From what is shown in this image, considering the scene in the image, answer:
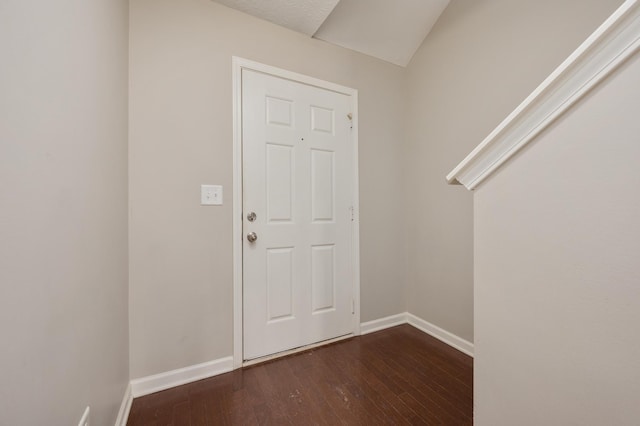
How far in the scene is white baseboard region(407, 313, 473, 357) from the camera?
186 centimetres

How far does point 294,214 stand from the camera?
6.29 feet

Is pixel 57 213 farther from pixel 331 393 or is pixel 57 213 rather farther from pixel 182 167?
pixel 331 393

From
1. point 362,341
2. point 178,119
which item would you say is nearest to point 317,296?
point 362,341

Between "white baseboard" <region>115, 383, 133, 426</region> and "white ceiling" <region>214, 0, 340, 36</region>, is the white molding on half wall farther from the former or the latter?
"white baseboard" <region>115, 383, 133, 426</region>

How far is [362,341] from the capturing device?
2.05 metres

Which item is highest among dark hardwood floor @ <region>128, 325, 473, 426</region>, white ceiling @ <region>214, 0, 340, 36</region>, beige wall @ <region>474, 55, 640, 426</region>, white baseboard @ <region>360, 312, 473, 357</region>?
white ceiling @ <region>214, 0, 340, 36</region>

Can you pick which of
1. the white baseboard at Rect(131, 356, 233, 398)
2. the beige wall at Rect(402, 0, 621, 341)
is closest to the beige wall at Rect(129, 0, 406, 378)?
the white baseboard at Rect(131, 356, 233, 398)

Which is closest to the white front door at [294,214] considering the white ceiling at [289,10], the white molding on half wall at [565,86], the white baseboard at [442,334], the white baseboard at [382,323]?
the white baseboard at [382,323]

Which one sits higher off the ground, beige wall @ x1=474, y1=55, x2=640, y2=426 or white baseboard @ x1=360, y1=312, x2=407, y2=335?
beige wall @ x1=474, y1=55, x2=640, y2=426

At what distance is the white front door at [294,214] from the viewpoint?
1766 mm

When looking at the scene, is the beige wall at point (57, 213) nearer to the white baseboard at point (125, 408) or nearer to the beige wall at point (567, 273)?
the white baseboard at point (125, 408)

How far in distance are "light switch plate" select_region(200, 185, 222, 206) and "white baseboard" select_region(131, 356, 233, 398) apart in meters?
1.05

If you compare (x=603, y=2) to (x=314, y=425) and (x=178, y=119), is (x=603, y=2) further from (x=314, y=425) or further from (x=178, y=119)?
(x=314, y=425)

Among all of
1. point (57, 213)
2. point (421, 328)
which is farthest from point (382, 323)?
point (57, 213)
